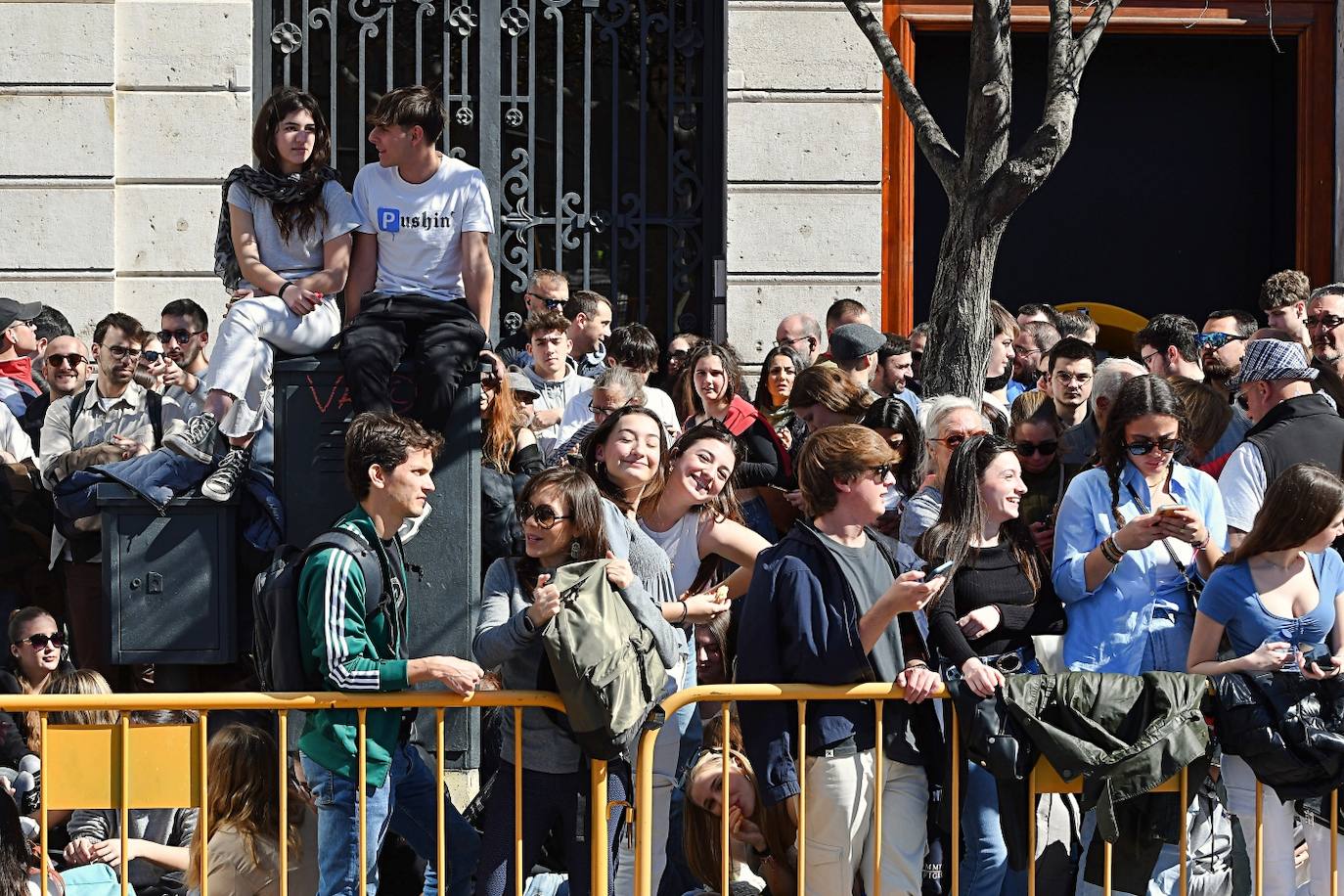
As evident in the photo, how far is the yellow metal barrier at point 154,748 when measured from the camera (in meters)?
5.46

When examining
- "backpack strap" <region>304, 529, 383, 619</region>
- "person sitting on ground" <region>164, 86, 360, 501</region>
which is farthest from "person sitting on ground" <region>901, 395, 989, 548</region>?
"person sitting on ground" <region>164, 86, 360, 501</region>

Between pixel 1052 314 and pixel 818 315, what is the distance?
2.25 meters

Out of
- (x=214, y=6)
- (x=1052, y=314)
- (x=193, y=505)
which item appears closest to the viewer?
(x=193, y=505)

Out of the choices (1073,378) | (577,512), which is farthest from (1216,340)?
(577,512)

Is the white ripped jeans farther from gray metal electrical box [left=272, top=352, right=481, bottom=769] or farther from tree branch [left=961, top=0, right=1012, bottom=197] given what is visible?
tree branch [left=961, top=0, right=1012, bottom=197]

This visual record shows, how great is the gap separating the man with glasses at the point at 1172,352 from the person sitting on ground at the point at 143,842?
4.60 metres

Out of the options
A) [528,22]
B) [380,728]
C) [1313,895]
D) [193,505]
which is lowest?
[1313,895]

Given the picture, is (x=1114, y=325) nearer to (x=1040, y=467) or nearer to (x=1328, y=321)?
(x=1328, y=321)

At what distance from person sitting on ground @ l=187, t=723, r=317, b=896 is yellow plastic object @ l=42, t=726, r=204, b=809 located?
0.59 ft

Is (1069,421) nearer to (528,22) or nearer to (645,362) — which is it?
(645,362)

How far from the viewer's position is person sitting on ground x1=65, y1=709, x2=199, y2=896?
6242mm

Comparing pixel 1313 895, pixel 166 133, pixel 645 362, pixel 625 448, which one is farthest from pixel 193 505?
pixel 166 133

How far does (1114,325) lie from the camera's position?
12922mm

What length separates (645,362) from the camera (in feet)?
30.4
